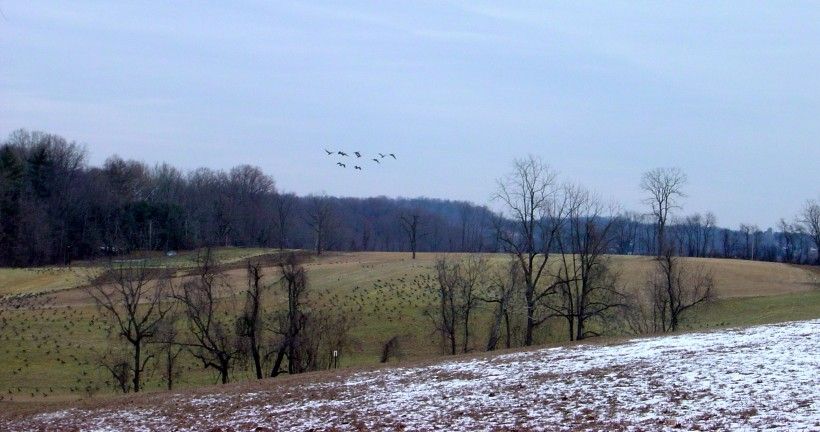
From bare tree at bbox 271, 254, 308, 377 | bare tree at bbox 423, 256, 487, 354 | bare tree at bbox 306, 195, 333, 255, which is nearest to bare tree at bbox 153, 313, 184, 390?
bare tree at bbox 271, 254, 308, 377

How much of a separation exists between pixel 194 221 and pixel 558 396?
3528 inches

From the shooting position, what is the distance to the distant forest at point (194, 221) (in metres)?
89.5

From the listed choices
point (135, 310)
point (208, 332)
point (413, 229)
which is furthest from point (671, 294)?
point (413, 229)

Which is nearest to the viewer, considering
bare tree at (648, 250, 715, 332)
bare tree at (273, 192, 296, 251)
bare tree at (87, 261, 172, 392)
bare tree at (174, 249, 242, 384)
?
bare tree at (174, 249, 242, 384)

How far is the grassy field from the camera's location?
41463 millimetres

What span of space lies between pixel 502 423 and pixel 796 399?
493 cm

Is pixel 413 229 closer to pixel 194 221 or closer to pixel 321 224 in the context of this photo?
pixel 321 224

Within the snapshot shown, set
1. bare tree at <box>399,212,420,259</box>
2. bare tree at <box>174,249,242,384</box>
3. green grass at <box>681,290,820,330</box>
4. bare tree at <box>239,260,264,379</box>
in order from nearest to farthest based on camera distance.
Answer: bare tree at <box>239,260,264,379</box>
bare tree at <box>174,249,242,384</box>
green grass at <box>681,290,820,330</box>
bare tree at <box>399,212,420,259</box>

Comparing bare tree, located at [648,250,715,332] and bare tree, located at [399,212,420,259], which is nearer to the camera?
bare tree, located at [648,250,715,332]

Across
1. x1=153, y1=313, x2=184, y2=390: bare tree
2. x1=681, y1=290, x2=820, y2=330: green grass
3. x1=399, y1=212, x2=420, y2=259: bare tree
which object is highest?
x1=399, y1=212, x2=420, y2=259: bare tree

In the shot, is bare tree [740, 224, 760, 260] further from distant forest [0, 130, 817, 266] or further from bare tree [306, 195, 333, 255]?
bare tree [306, 195, 333, 255]

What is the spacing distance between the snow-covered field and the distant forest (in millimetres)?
50208

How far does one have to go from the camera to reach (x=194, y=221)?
10119cm

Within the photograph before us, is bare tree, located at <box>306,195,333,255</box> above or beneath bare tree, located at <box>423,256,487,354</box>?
above
